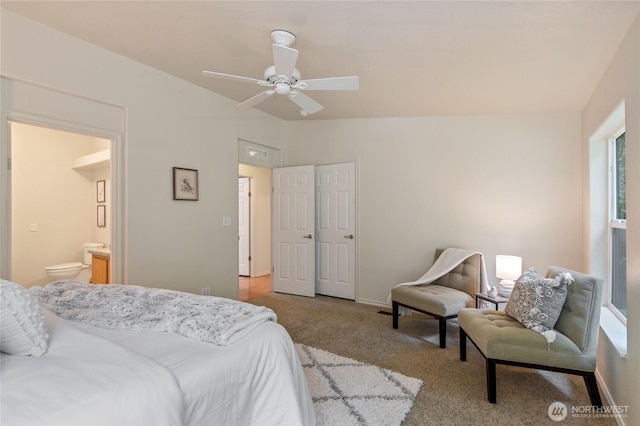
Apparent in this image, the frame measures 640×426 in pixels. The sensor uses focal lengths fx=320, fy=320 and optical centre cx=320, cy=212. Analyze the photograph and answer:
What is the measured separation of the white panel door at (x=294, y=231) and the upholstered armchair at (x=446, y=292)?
63.2 inches

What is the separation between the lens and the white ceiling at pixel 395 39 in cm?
196

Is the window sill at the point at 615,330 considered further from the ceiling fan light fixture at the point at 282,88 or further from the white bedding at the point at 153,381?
the ceiling fan light fixture at the point at 282,88

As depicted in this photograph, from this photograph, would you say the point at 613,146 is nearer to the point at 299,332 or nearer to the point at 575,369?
the point at 575,369

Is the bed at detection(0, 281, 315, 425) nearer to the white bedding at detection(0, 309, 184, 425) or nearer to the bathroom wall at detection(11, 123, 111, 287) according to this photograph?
the white bedding at detection(0, 309, 184, 425)

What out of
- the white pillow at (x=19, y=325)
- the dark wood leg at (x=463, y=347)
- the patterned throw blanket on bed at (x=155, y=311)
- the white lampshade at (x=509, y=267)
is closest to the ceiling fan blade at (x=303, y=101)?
the patterned throw blanket on bed at (x=155, y=311)


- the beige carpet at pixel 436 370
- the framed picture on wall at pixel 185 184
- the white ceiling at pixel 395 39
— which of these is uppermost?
the white ceiling at pixel 395 39

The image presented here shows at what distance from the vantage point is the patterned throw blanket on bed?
142 centimetres

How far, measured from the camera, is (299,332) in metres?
3.25

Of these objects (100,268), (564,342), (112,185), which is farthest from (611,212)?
(100,268)

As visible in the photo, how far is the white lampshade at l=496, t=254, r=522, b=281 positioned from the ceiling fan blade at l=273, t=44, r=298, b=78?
9.29 ft

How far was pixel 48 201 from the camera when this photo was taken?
426 cm

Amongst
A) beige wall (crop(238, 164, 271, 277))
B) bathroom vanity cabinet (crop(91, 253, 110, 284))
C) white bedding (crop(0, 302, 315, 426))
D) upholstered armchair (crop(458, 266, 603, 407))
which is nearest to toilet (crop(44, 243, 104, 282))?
bathroom vanity cabinet (crop(91, 253, 110, 284))

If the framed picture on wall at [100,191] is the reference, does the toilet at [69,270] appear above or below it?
below

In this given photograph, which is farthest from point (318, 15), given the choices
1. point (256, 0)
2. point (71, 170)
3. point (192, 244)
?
point (71, 170)
